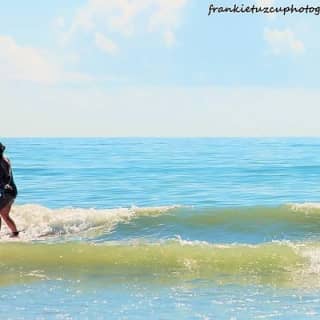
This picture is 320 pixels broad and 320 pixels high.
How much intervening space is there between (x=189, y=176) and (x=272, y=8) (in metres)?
16.2

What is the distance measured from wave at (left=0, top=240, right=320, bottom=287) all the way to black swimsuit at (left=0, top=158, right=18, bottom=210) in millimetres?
825

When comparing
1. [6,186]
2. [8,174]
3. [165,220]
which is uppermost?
[8,174]

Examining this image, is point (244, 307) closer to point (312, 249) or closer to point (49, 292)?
point (49, 292)

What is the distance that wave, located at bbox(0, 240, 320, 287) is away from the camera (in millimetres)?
10422

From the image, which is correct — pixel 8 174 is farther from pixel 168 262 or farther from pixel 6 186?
pixel 168 262

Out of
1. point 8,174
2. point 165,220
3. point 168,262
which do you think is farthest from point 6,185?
point 165,220

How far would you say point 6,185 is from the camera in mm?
12734

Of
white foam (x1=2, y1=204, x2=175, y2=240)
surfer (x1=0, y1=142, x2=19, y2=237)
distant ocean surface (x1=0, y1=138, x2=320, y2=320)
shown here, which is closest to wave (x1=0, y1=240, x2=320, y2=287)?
distant ocean surface (x1=0, y1=138, x2=320, y2=320)

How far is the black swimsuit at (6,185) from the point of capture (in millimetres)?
12617

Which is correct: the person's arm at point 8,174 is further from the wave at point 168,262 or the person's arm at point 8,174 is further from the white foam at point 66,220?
the white foam at point 66,220

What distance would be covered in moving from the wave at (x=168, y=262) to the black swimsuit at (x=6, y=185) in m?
0.83

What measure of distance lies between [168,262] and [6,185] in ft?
11.1

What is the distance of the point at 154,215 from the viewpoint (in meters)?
17.3

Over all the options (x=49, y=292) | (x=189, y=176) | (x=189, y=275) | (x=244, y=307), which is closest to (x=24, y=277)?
(x=49, y=292)
